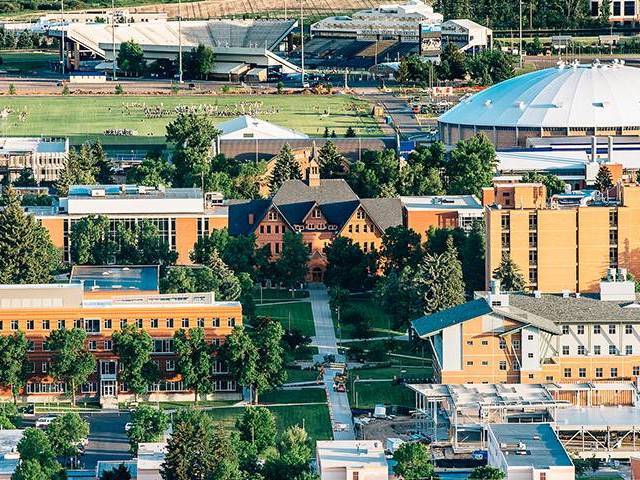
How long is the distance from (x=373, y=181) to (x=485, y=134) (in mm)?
21102

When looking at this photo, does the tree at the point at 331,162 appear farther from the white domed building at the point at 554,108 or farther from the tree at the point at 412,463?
the tree at the point at 412,463

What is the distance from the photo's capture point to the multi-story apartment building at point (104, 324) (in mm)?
98500

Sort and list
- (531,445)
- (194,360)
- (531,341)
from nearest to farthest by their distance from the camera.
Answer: (531,445) < (531,341) < (194,360)

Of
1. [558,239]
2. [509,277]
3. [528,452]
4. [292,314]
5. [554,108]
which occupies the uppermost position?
[554,108]

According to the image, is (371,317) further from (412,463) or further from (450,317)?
(412,463)

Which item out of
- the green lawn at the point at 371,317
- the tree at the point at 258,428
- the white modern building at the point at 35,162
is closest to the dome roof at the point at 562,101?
the white modern building at the point at 35,162

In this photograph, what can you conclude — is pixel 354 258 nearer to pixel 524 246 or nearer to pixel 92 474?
pixel 524 246

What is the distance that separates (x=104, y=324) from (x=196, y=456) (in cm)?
1953

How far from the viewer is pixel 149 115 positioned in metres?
188

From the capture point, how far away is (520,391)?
93.1 meters

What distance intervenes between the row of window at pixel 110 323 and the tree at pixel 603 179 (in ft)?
103

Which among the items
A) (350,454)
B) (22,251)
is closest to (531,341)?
(350,454)

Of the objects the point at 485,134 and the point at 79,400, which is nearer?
the point at 79,400

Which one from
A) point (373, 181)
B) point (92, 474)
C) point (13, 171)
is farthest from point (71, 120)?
point (92, 474)
